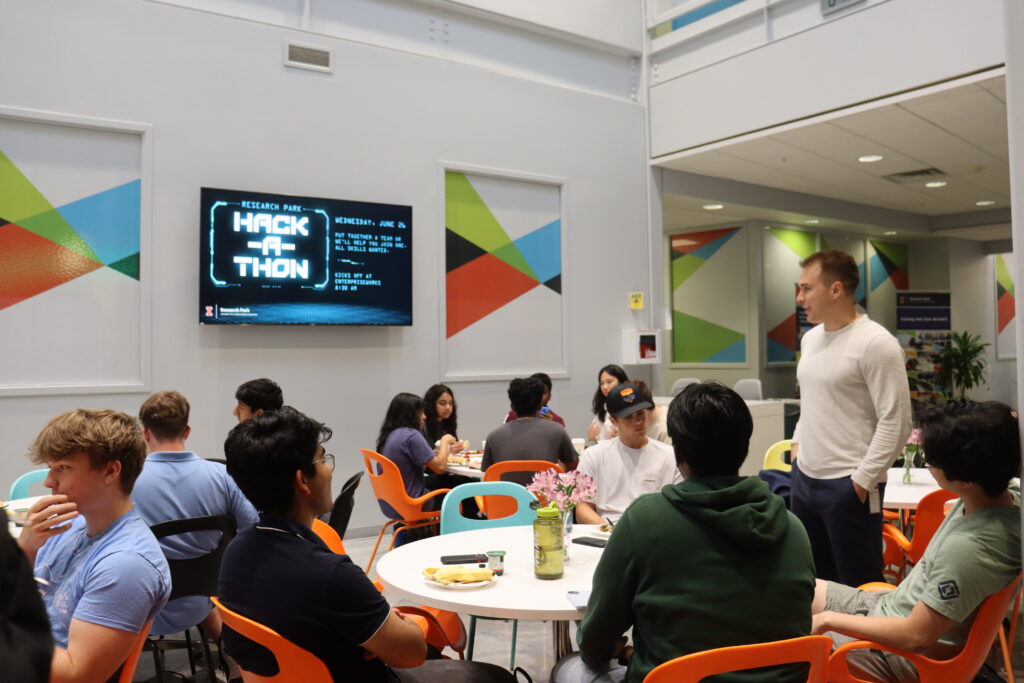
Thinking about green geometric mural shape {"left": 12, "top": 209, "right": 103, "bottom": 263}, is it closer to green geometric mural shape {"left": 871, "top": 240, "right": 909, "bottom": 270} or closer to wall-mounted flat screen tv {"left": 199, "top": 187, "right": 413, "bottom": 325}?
wall-mounted flat screen tv {"left": 199, "top": 187, "right": 413, "bottom": 325}

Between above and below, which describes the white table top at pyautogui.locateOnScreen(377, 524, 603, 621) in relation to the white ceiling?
below

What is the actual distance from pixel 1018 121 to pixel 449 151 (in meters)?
5.21

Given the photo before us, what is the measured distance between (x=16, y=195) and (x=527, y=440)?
3.61 meters

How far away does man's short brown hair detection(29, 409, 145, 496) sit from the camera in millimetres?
1879

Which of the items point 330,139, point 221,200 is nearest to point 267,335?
point 221,200

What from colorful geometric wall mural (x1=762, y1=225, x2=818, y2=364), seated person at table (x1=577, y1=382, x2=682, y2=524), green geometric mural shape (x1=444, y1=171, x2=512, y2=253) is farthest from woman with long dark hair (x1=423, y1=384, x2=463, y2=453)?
colorful geometric wall mural (x1=762, y1=225, x2=818, y2=364)

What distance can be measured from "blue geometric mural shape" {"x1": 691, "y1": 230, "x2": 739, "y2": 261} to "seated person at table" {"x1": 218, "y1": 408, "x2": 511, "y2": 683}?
9.54 m

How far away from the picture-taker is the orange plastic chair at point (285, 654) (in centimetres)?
161

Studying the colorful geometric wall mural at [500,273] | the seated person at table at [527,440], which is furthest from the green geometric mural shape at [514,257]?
the seated person at table at [527,440]

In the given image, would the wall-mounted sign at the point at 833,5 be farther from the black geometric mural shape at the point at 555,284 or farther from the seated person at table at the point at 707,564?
the seated person at table at the point at 707,564

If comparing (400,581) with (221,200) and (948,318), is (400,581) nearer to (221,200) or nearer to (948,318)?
(221,200)

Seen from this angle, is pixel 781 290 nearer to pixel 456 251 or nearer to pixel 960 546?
pixel 456 251

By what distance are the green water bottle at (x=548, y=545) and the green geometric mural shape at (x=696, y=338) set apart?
869 cm

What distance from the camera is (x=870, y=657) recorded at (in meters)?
2.12
